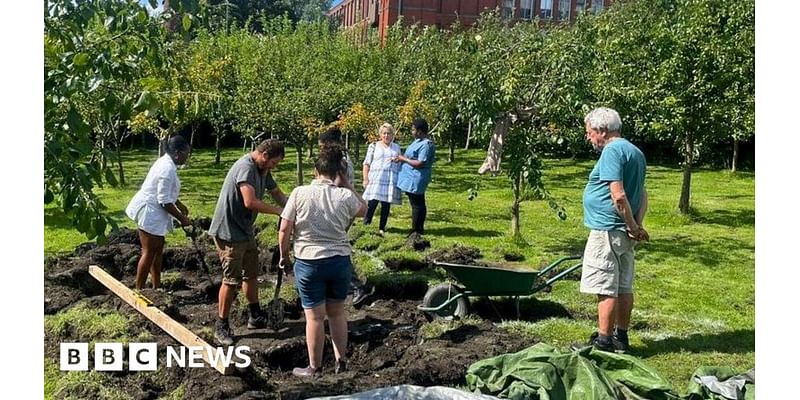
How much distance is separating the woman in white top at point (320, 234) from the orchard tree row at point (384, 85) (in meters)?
0.73

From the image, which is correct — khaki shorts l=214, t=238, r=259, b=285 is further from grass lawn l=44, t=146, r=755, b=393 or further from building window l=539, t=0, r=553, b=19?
building window l=539, t=0, r=553, b=19

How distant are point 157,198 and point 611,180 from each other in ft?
11.2

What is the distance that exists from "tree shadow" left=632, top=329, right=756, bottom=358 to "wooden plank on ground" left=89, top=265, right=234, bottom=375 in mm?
2815

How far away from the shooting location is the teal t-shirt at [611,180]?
4559mm

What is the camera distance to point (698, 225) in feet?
34.3

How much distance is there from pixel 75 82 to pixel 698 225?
934 centimetres

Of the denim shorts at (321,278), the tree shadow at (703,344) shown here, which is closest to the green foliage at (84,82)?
the denim shorts at (321,278)

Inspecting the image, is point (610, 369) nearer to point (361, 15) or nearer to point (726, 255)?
point (726, 255)

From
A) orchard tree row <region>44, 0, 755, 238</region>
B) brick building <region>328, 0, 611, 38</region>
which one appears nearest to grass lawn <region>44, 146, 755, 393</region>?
orchard tree row <region>44, 0, 755, 238</region>

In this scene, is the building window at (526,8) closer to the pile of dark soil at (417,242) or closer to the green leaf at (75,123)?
the pile of dark soil at (417,242)

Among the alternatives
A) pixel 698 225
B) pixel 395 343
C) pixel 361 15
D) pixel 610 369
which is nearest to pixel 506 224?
pixel 698 225

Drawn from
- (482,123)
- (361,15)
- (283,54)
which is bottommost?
(482,123)

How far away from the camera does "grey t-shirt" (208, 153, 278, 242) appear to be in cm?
509

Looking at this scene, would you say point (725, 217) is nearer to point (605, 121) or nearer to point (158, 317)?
point (605, 121)
